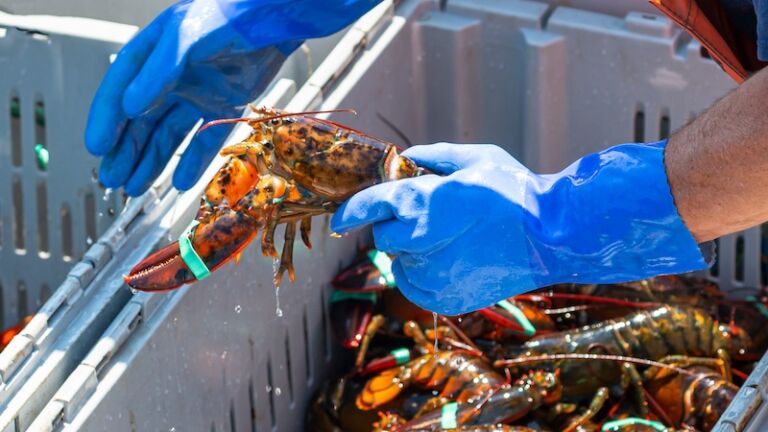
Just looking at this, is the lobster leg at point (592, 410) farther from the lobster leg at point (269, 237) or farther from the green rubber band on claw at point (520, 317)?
the lobster leg at point (269, 237)

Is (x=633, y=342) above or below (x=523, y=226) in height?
below

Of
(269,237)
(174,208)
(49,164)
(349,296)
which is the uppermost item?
(269,237)

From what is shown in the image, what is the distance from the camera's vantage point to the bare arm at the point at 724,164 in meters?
2.14

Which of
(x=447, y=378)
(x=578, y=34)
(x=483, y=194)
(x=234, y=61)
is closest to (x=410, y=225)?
(x=483, y=194)

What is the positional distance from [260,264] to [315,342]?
0.38 meters

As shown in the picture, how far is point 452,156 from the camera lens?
2580 mm

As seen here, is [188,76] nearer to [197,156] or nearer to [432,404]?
[197,156]

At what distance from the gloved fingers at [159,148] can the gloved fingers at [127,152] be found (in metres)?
0.01

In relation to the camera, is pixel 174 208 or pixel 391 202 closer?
pixel 391 202

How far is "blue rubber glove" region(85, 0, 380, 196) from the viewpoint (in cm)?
290

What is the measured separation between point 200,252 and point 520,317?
1.25 meters

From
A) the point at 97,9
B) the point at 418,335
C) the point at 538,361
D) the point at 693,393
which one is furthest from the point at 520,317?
the point at 97,9

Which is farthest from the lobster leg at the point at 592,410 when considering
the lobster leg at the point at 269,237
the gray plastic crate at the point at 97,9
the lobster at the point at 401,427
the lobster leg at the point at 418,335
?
the gray plastic crate at the point at 97,9

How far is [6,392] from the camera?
104 inches
